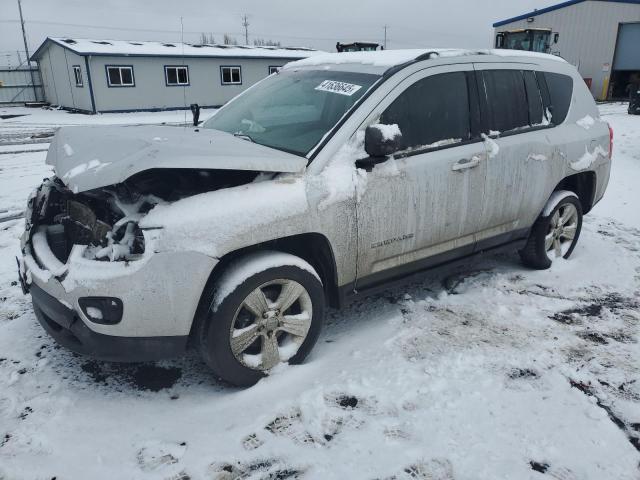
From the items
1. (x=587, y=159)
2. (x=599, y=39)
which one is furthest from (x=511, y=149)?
(x=599, y=39)

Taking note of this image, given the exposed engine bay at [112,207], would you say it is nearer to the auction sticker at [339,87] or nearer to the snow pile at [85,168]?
the snow pile at [85,168]

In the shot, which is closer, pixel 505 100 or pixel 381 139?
pixel 381 139

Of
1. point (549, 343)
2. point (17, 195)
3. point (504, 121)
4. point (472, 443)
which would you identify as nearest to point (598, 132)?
point (504, 121)

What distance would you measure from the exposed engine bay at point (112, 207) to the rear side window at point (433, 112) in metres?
1.03

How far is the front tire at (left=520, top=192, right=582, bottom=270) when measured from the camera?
173 inches

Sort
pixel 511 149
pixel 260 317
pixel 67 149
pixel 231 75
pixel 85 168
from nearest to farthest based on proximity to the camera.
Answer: pixel 85 168
pixel 260 317
pixel 67 149
pixel 511 149
pixel 231 75

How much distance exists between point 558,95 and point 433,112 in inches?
65.4

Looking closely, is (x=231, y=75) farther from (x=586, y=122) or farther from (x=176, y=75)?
(x=586, y=122)

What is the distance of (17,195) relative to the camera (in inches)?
279

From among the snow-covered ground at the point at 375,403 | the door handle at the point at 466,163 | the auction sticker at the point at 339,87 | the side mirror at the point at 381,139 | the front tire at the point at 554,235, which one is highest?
the auction sticker at the point at 339,87

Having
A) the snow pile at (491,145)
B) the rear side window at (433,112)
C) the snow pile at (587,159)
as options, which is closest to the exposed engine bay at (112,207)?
the rear side window at (433,112)

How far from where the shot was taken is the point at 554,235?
15.0ft

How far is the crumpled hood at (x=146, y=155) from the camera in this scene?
2480 mm

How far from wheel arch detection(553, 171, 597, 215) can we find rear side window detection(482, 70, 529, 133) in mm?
981
